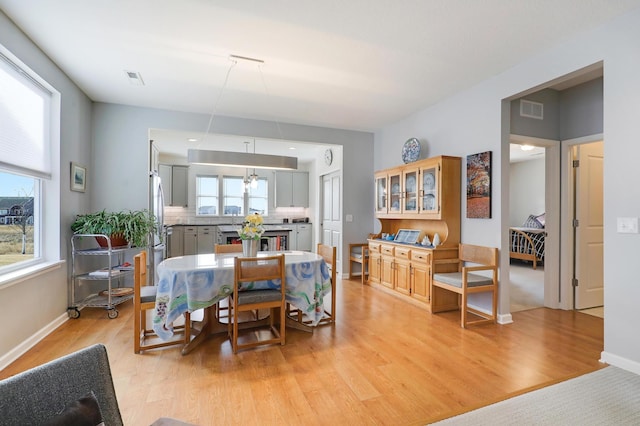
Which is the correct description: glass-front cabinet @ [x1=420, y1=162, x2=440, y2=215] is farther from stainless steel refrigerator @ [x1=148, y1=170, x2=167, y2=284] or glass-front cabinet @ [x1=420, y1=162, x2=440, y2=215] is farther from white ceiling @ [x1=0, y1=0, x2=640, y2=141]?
stainless steel refrigerator @ [x1=148, y1=170, x2=167, y2=284]

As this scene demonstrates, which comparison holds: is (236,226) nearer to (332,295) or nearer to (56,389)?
(332,295)

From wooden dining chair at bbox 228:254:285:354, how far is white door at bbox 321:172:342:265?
9.88ft

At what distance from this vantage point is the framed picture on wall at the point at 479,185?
357 centimetres

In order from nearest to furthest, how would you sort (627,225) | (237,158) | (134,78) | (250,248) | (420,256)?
(627,225) < (250,248) < (237,158) < (134,78) < (420,256)

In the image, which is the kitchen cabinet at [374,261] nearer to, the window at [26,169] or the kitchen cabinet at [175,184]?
the window at [26,169]

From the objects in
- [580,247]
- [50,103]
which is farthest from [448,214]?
[50,103]

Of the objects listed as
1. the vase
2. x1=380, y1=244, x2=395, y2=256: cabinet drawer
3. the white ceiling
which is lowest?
x1=380, y1=244, x2=395, y2=256: cabinet drawer

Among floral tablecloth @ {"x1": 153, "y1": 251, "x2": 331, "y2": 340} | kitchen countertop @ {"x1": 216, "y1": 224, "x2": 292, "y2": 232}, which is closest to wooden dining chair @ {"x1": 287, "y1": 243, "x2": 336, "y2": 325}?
floral tablecloth @ {"x1": 153, "y1": 251, "x2": 331, "y2": 340}

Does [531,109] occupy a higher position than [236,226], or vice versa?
[531,109]

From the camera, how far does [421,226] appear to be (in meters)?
4.62

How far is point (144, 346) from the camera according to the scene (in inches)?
106

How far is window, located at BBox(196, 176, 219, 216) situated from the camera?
26.4ft

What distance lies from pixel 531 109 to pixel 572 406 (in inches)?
123

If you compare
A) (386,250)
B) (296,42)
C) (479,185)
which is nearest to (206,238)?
(386,250)
